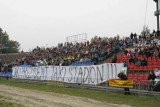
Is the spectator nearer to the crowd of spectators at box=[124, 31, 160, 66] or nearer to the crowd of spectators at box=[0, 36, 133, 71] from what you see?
the crowd of spectators at box=[124, 31, 160, 66]

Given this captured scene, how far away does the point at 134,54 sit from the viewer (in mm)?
28859

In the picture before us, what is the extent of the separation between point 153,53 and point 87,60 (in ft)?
31.1

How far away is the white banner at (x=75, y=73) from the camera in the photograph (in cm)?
2747

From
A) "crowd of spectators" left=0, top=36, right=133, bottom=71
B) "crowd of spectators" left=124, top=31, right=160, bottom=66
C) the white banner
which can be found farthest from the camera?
"crowd of spectators" left=0, top=36, right=133, bottom=71

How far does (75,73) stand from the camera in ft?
104

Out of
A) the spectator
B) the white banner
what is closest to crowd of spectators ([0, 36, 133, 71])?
the white banner

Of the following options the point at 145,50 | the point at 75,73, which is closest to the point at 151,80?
the point at 145,50

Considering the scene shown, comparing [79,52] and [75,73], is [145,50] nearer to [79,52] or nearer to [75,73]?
[75,73]

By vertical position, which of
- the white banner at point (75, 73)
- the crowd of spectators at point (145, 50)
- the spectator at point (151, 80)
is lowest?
the spectator at point (151, 80)

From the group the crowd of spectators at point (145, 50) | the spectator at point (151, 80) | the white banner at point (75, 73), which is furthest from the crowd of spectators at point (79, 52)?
the spectator at point (151, 80)

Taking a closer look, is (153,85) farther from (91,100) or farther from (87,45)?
(87,45)

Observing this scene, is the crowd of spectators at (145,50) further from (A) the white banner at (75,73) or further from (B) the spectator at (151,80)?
(B) the spectator at (151,80)

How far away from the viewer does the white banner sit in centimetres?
2747

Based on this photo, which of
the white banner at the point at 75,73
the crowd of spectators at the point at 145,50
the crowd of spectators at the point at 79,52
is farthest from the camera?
the crowd of spectators at the point at 79,52
